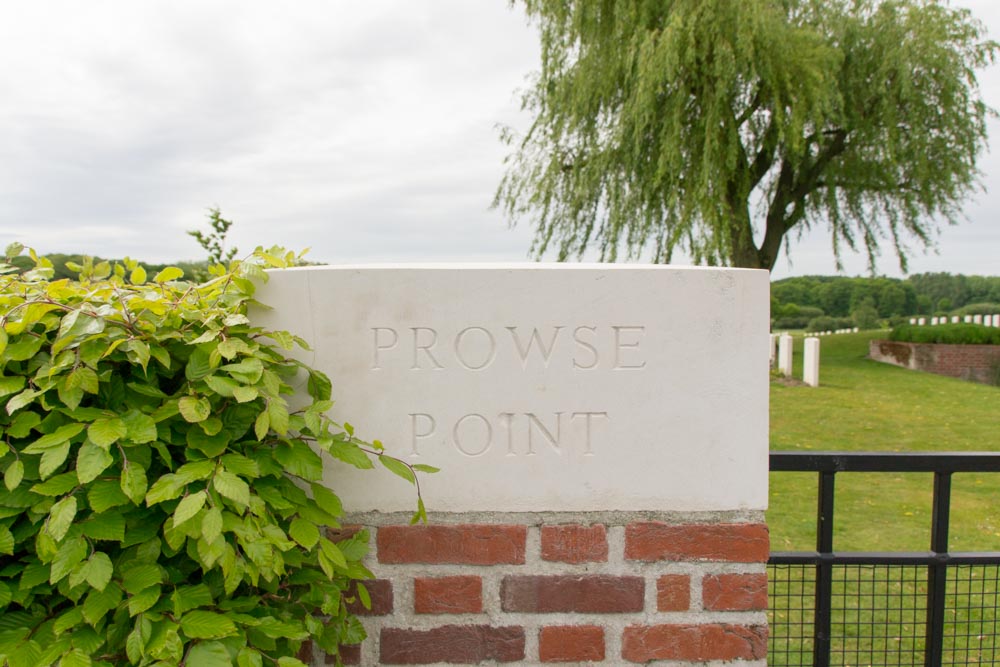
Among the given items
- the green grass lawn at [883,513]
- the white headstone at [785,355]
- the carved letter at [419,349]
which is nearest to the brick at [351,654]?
the carved letter at [419,349]

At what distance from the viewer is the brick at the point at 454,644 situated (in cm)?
145

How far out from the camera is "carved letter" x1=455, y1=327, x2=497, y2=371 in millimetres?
1398

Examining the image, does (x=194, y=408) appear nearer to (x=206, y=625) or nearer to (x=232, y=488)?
(x=232, y=488)

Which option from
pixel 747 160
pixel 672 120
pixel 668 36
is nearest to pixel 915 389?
pixel 747 160

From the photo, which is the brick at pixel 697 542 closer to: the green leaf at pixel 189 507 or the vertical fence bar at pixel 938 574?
the vertical fence bar at pixel 938 574

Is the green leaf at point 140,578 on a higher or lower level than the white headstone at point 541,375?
lower

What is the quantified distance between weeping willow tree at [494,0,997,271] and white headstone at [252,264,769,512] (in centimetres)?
826

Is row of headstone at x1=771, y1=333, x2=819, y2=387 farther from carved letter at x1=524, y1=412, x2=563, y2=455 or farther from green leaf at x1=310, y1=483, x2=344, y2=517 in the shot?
green leaf at x1=310, y1=483, x2=344, y2=517

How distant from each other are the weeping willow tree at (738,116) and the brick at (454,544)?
333 inches

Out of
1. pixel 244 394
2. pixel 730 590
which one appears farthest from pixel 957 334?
pixel 244 394

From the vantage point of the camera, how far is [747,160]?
11070 millimetres

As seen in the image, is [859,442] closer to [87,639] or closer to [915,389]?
[915,389]

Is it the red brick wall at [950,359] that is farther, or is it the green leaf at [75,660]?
the red brick wall at [950,359]

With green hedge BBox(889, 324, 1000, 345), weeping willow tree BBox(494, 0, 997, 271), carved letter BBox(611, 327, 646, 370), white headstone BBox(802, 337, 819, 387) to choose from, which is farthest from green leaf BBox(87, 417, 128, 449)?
green hedge BBox(889, 324, 1000, 345)
